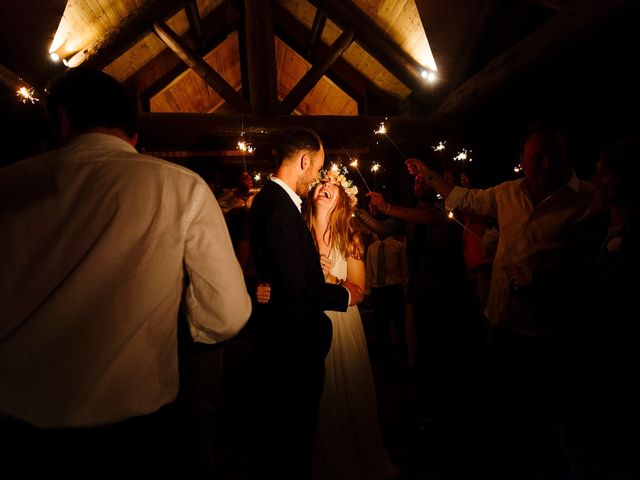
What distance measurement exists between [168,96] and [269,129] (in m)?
4.29

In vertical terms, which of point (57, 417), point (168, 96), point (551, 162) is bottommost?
point (57, 417)

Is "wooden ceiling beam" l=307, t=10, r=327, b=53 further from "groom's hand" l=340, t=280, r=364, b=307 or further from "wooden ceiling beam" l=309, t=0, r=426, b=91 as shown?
"groom's hand" l=340, t=280, r=364, b=307

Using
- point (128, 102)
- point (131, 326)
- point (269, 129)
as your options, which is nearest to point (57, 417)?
point (131, 326)

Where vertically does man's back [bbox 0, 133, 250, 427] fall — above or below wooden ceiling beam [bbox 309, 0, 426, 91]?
below

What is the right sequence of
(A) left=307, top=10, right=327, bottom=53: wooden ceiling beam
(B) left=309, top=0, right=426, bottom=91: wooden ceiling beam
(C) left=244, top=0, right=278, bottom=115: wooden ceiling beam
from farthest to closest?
(A) left=307, top=10, right=327, bottom=53: wooden ceiling beam → (B) left=309, top=0, right=426, bottom=91: wooden ceiling beam → (C) left=244, top=0, right=278, bottom=115: wooden ceiling beam

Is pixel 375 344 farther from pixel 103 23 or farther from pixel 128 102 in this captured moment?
pixel 103 23

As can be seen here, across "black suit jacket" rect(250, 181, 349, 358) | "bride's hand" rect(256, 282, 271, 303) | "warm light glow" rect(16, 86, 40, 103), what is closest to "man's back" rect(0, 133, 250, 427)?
"black suit jacket" rect(250, 181, 349, 358)

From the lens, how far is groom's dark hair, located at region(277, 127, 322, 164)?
2.56 metres

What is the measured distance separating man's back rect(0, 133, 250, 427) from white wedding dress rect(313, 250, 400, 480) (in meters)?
1.70

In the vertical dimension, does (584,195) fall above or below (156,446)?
above

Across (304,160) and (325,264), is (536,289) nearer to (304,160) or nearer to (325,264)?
(325,264)

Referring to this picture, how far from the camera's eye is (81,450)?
129 centimetres

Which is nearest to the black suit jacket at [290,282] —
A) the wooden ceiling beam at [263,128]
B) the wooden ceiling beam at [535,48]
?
the wooden ceiling beam at [535,48]

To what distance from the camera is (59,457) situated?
4.16 feet
